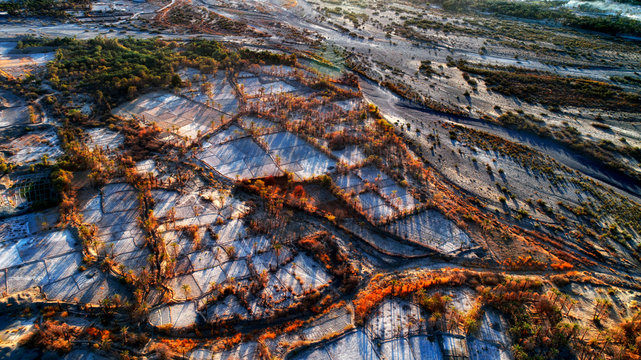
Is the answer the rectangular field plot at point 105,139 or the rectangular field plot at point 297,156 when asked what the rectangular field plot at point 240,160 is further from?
the rectangular field plot at point 105,139

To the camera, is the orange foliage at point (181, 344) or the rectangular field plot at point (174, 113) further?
the rectangular field plot at point (174, 113)

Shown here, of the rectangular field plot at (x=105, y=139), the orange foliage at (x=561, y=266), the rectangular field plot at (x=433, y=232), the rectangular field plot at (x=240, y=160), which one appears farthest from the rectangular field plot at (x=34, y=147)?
the orange foliage at (x=561, y=266)

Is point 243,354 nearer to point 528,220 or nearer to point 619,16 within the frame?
point 528,220

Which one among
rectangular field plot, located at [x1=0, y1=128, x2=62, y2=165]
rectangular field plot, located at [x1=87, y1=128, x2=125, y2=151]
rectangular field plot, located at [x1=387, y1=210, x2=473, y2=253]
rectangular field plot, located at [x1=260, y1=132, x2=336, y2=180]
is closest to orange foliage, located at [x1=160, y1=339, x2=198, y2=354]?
rectangular field plot, located at [x1=387, y1=210, x2=473, y2=253]

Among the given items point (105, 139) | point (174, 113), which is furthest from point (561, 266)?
point (105, 139)

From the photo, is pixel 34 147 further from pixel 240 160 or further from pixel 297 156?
A: pixel 297 156

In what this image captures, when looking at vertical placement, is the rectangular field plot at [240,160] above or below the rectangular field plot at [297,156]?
below

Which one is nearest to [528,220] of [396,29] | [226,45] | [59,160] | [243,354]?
[243,354]

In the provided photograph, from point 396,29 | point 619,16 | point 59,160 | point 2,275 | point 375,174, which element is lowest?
point 2,275

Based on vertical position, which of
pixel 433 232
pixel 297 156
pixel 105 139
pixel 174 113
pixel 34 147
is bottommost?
pixel 34 147
